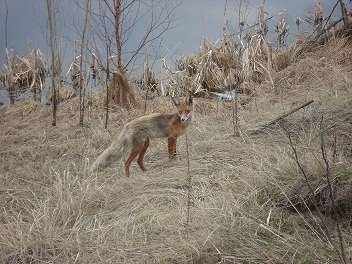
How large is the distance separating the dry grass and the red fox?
239mm

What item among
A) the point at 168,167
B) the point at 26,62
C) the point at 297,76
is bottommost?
the point at 168,167

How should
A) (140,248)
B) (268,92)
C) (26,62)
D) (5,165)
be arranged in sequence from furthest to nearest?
(26,62), (268,92), (5,165), (140,248)

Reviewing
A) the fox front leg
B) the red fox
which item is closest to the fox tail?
the red fox

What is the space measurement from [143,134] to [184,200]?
1.62m

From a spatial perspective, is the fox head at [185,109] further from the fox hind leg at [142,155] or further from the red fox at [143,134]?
the fox hind leg at [142,155]

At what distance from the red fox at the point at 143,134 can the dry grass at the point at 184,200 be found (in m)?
0.24

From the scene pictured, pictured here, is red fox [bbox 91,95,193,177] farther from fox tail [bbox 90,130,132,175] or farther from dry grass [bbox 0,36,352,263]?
dry grass [bbox 0,36,352,263]

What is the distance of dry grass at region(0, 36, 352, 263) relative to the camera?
120 inches

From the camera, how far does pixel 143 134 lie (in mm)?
5441

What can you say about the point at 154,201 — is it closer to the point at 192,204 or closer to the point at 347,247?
the point at 192,204

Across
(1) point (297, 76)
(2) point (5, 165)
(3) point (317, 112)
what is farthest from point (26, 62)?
(3) point (317, 112)

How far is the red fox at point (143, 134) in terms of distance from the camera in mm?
5383

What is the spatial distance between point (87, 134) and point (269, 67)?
5055 millimetres

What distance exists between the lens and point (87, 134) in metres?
7.97
